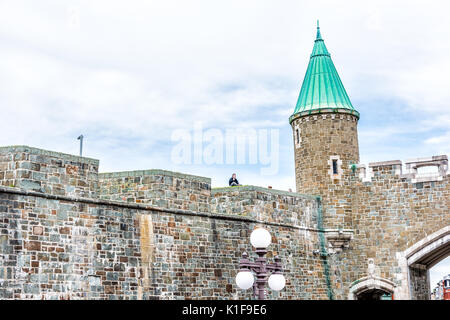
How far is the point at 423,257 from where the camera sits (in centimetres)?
Result: 2198

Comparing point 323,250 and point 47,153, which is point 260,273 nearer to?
point 47,153

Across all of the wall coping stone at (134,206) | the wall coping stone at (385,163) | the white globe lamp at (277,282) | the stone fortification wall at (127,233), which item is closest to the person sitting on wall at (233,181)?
the stone fortification wall at (127,233)

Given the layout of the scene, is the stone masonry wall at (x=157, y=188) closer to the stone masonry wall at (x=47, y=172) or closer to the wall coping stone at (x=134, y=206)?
the wall coping stone at (x=134, y=206)

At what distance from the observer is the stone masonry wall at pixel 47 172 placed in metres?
14.5

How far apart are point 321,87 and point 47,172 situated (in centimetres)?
1184

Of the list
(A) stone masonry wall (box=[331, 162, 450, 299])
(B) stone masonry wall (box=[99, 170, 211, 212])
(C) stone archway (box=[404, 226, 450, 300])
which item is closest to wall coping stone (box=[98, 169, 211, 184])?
(B) stone masonry wall (box=[99, 170, 211, 212])

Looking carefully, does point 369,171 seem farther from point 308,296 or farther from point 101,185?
point 101,185

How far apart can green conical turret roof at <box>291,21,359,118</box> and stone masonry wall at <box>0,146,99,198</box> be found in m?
10.00

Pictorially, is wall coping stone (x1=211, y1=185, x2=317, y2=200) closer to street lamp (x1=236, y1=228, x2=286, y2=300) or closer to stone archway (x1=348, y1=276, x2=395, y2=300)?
stone archway (x1=348, y1=276, x2=395, y2=300)

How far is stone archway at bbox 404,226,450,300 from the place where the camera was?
2145 centimetres

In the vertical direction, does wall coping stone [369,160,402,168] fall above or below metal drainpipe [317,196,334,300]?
above

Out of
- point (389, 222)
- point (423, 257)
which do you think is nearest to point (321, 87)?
point (389, 222)

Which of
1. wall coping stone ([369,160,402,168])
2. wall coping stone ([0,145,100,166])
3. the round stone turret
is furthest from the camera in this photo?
the round stone turret
